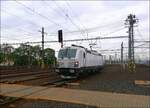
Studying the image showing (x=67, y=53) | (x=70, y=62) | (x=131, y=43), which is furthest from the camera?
(x=131, y=43)

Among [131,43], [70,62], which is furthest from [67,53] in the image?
[131,43]

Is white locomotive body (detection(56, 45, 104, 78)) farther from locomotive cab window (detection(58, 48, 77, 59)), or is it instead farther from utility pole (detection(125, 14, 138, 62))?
utility pole (detection(125, 14, 138, 62))

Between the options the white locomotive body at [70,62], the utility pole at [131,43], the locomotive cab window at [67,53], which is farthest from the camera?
the utility pole at [131,43]

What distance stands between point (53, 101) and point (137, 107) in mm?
3179

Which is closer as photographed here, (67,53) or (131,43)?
(67,53)

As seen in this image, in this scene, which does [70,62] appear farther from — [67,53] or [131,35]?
[131,35]

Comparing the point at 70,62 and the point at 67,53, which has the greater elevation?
the point at 67,53

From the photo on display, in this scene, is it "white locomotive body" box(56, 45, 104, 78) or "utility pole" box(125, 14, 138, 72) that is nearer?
"white locomotive body" box(56, 45, 104, 78)

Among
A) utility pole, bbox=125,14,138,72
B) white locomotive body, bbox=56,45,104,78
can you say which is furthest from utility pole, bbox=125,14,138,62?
white locomotive body, bbox=56,45,104,78

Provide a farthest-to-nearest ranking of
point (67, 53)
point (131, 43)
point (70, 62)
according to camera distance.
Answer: point (131, 43) → point (67, 53) → point (70, 62)

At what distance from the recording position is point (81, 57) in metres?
24.2

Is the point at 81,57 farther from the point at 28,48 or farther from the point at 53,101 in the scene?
the point at 28,48

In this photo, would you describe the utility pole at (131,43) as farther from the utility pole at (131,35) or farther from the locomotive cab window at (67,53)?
the locomotive cab window at (67,53)

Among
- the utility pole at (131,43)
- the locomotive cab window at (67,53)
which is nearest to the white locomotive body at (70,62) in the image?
the locomotive cab window at (67,53)
